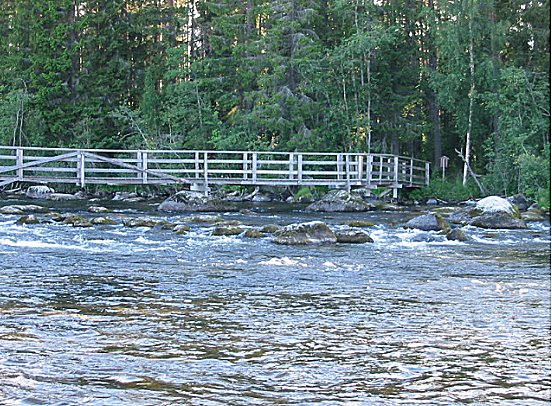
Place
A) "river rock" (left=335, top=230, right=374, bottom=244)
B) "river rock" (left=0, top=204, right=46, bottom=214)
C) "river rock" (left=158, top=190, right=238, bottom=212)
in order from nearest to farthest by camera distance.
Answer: "river rock" (left=335, top=230, right=374, bottom=244) → "river rock" (left=0, top=204, right=46, bottom=214) → "river rock" (left=158, top=190, right=238, bottom=212)

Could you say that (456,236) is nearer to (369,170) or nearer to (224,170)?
(224,170)

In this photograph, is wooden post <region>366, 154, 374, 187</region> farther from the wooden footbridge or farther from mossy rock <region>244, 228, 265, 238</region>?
mossy rock <region>244, 228, 265, 238</region>

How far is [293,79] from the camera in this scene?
1305 inches

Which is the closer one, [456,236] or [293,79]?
[456,236]

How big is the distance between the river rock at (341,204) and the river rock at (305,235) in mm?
8224

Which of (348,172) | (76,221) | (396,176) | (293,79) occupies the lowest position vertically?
(76,221)

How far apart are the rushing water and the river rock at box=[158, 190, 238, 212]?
918 cm

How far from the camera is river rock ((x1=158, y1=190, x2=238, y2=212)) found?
79.6 ft

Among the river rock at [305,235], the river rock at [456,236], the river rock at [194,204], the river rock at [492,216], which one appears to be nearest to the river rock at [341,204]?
the river rock at [194,204]

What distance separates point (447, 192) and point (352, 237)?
49.6 feet

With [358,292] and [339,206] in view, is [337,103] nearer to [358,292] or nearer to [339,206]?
[339,206]

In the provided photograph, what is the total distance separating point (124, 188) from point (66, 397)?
97.1 ft

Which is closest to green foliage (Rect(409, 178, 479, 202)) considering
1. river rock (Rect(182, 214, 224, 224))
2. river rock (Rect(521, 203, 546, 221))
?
river rock (Rect(521, 203, 546, 221))

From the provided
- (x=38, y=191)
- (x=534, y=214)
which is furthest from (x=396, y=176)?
(x=38, y=191)
